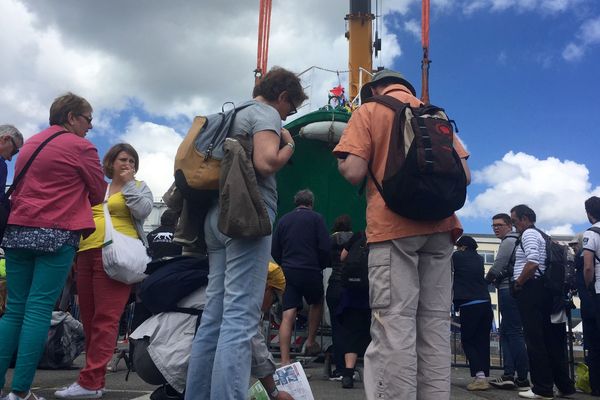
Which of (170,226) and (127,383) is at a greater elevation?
(170,226)

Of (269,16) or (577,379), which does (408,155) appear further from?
(269,16)

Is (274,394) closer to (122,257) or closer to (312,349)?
(122,257)

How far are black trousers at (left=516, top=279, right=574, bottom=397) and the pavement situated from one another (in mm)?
253

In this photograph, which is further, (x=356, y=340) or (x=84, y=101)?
(x=356, y=340)

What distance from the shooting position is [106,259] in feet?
13.4

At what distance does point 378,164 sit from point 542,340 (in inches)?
127

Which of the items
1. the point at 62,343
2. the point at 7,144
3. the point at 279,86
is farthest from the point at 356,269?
the point at 62,343

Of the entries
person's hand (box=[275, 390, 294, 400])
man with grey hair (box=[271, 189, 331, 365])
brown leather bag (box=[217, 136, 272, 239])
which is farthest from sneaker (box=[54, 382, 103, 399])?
man with grey hair (box=[271, 189, 331, 365])

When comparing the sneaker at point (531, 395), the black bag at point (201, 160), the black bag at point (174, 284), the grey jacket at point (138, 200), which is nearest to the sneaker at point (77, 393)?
the black bag at point (174, 284)

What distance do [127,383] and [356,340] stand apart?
204cm

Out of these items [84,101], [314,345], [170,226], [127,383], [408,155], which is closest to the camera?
[408,155]

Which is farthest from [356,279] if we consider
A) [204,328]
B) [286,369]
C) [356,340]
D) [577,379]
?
[577,379]

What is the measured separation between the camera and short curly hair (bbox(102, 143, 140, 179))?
443 cm

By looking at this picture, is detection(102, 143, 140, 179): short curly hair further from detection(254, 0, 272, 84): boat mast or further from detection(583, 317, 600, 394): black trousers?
detection(254, 0, 272, 84): boat mast
